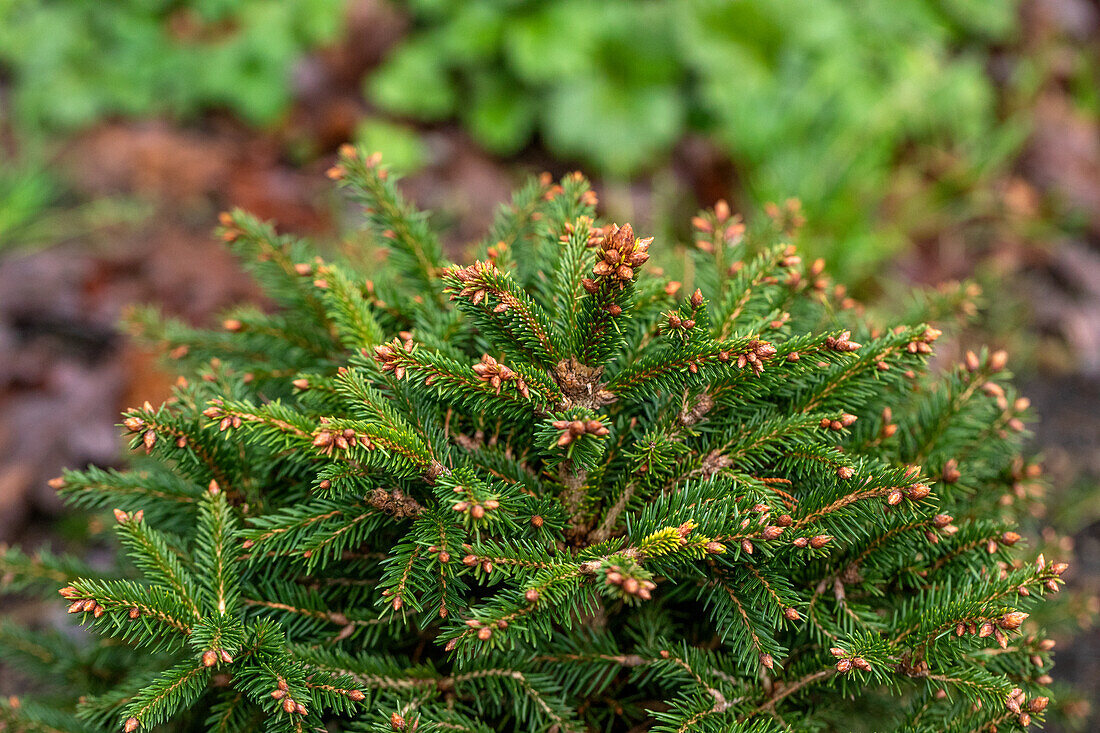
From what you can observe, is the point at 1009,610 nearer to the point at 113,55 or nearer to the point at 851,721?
the point at 851,721

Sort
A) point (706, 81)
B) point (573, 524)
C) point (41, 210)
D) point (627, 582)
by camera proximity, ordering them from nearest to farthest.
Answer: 1. point (627, 582)
2. point (573, 524)
3. point (41, 210)
4. point (706, 81)

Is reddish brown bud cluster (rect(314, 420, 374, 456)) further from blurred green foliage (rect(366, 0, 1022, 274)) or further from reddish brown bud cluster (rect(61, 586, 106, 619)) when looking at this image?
blurred green foliage (rect(366, 0, 1022, 274))

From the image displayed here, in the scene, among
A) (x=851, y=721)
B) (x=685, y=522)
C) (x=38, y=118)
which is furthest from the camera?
(x=38, y=118)

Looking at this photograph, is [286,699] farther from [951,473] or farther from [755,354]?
[951,473]

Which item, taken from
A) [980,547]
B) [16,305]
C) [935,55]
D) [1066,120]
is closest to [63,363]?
[16,305]

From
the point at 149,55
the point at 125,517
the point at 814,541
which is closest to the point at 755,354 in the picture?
the point at 814,541

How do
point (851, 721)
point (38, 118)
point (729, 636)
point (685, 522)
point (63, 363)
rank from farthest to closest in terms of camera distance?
point (38, 118)
point (63, 363)
point (851, 721)
point (729, 636)
point (685, 522)
